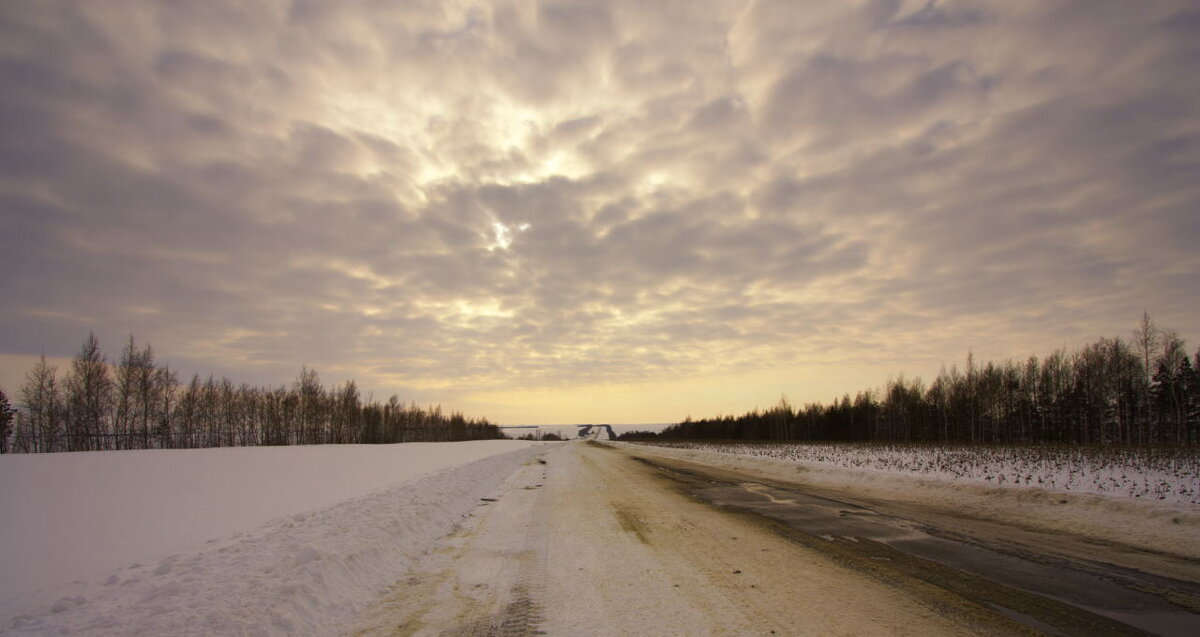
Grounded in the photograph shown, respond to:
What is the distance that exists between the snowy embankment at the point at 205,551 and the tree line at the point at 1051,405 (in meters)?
46.6

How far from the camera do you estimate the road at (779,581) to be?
450 cm

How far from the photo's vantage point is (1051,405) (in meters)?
65.4

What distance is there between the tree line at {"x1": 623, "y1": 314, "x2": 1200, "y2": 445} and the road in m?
39.7

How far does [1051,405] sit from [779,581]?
83.1m

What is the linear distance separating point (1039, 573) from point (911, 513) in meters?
5.15

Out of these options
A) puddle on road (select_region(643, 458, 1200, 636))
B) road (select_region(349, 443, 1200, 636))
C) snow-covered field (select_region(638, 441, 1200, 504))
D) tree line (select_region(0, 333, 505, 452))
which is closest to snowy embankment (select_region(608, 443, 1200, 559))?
snow-covered field (select_region(638, 441, 1200, 504))

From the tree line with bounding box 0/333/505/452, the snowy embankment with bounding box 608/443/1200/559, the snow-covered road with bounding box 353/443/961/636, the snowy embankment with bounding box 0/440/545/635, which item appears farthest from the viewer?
the tree line with bounding box 0/333/505/452

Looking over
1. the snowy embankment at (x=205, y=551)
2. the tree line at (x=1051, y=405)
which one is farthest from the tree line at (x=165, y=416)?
the tree line at (x=1051, y=405)

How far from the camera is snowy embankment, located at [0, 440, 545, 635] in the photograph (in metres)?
4.68

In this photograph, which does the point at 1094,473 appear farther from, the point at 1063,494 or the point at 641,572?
the point at 641,572

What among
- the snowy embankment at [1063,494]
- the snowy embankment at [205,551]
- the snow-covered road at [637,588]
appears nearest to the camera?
the snow-covered road at [637,588]

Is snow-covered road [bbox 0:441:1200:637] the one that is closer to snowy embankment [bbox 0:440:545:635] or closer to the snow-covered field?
snowy embankment [bbox 0:440:545:635]

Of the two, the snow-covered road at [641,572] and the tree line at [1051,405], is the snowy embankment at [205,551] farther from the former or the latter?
the tree line at [1051,405]

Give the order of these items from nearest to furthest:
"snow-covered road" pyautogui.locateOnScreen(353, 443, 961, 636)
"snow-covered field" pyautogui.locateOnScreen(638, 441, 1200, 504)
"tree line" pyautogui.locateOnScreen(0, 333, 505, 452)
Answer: "snow-covered road" pyautogui.locateOnScreen(353, 443, 961, 636) → "snow-covered field" pyautogui.locateOnScreen(638, 441, 1200, 504) → "tree line" pyautogui.locateOnScreen(0, 333, 505, 452)
